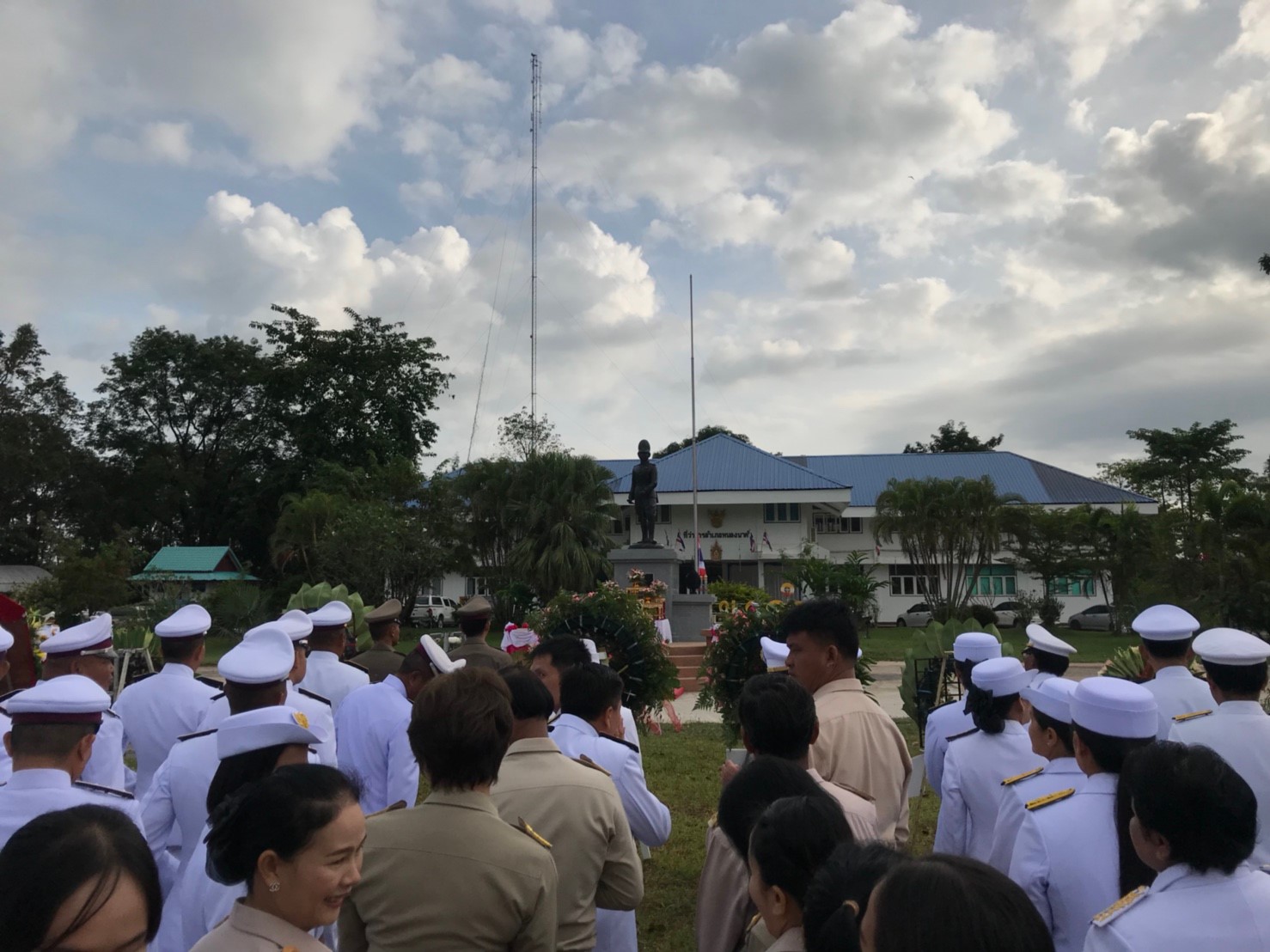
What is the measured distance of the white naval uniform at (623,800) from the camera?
3191 mm

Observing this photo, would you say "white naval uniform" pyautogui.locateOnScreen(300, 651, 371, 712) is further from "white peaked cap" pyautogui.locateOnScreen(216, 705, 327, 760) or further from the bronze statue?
the bronze statue

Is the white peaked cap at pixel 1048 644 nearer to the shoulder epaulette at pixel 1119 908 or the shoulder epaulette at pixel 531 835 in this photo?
the shoulder epaulette at pixel 1119 908

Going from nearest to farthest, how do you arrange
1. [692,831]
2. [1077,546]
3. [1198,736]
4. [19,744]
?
[19,744]
[1198,736]
[692,831]
[1077,546]

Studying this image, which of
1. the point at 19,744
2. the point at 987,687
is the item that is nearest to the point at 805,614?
the point at 987,687

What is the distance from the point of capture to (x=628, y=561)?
20.8 meters

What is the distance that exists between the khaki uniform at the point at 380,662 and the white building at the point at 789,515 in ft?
97.8

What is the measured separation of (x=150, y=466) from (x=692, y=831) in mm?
37414

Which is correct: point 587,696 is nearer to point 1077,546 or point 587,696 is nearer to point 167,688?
point 167,688

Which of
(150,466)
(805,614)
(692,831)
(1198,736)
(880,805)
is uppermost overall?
(150,466)

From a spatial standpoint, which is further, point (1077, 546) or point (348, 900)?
point (1077, 546)

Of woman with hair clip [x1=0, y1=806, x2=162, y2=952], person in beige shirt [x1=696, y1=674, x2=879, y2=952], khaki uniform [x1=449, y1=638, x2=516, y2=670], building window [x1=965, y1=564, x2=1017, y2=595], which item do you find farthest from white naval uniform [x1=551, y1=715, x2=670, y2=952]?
building window [x1=965, y1=564, x2=1017, y2=595]

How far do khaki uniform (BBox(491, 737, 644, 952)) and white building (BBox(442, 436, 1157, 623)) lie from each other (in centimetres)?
3302

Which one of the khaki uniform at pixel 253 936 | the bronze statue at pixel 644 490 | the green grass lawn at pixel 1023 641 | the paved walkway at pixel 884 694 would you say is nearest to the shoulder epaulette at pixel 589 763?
the khaki uniform at pixel 253 936

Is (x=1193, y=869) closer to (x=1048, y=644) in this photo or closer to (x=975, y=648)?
(x=975, y=648)
